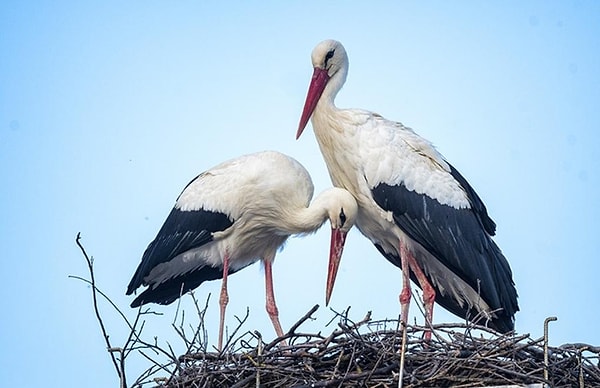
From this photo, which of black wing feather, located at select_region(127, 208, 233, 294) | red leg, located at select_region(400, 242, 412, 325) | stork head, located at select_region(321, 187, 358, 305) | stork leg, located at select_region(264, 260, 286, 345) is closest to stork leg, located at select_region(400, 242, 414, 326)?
red leg, located at select_region(400, 242, 412, 325)

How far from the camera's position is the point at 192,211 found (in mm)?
8125

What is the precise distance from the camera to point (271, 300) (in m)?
8.24

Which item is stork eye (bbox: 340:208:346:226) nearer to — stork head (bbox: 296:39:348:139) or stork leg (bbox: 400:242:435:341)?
stork leg (bbox: 400:242:435:341)

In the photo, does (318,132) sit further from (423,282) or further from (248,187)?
(423,282)

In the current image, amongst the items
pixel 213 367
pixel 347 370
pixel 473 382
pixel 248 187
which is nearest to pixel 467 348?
pixel 473 382

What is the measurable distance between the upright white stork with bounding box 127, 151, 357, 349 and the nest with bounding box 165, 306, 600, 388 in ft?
4.91

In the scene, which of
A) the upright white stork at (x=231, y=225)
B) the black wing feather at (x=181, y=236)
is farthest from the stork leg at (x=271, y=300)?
the black wing feather at (x=181, y=236)

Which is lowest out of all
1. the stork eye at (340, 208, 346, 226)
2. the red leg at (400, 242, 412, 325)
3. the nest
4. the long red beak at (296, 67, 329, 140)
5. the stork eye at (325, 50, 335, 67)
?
the nest

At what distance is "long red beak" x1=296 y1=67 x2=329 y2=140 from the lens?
792cm

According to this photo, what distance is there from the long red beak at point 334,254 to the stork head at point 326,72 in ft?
2.48

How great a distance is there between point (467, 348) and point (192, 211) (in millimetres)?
2562

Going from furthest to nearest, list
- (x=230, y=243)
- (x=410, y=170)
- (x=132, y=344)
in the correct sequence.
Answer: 1. (x=230, y=243)
2. (x=410, y=170)
3. (x=132, y=344)

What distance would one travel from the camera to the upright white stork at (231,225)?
7.91m

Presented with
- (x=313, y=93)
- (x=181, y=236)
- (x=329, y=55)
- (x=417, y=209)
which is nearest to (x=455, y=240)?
(x=417, y=209)
